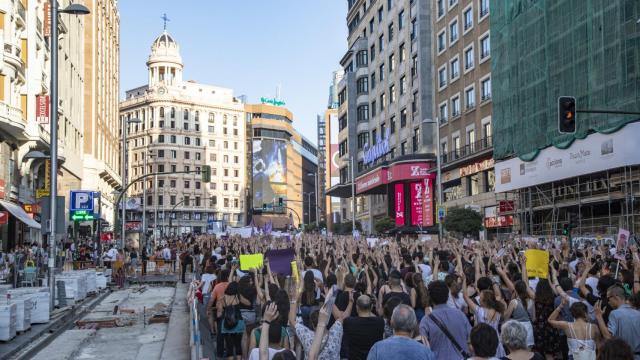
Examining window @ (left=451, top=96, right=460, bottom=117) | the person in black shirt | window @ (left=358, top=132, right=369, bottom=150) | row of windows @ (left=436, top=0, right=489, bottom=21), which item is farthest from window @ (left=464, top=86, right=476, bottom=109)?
the person in black shirt

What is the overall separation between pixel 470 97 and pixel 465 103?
0.73m

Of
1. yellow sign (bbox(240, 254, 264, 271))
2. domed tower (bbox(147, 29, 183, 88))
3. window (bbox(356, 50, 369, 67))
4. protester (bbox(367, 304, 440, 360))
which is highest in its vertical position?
domed tower (bbox(147, 29, 183, 88))

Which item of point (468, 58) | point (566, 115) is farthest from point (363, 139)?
point (566, 115)

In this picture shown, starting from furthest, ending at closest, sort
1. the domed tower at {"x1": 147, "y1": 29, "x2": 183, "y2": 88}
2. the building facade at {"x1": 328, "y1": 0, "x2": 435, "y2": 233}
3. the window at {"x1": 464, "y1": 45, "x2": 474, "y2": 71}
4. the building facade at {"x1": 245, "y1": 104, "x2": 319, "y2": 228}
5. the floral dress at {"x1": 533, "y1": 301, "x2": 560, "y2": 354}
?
the building facade at {"x1": 245, "y1": 104, "x2": 319, "y2": 228} < the domed tower at {"x1": 147, "y1": 29, "x2": 183, "y2": 88} < the building facade at {"x1": 328, "y1": 0, "x2": 435, "y2": 233} < the window at {"x1": 464, "y1": 45, "x2": 474, "y2": 71} < the floral dress at {"x1": 533, "y1": 301, "x2": 560, "y2": 354}

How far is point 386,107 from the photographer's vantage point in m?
69.5

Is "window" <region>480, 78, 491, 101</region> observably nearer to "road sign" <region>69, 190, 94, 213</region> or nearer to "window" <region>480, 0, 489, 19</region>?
"window" <region>480, 0, 489, 19</region>

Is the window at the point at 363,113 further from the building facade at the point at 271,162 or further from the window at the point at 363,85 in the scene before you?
the building facade at the point at 271,162

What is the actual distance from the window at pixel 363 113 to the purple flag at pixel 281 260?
64578mm

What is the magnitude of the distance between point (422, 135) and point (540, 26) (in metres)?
20.5

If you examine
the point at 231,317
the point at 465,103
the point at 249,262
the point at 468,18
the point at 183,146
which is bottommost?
the point at 231,317

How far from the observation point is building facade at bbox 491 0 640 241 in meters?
31.8

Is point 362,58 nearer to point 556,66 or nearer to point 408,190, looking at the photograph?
point 408,190

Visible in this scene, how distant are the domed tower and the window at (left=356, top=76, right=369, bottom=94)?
72.8 m

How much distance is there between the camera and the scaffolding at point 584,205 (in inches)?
1304
